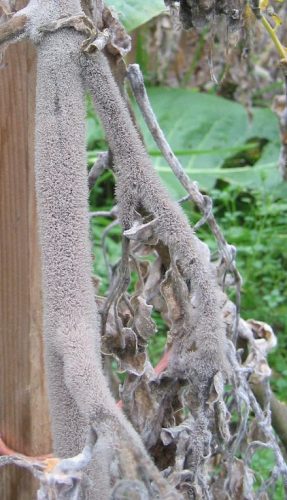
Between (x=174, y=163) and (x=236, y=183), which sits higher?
(x=174, y=163)

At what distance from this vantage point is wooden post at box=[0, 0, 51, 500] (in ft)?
2.23

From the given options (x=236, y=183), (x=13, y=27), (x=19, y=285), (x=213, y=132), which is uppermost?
(x=13, y=27)

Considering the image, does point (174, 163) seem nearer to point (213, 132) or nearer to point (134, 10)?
point (134, 10)

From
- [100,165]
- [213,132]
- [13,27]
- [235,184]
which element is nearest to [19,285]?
[100,165]

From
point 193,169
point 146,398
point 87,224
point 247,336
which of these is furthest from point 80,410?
point 193,169

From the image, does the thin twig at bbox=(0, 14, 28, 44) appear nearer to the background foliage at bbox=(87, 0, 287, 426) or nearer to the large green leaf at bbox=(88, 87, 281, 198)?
the background foliage at bbox=(87, 0, 287, 426)

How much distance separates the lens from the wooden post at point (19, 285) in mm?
A: 679

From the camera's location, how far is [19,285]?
722 mm

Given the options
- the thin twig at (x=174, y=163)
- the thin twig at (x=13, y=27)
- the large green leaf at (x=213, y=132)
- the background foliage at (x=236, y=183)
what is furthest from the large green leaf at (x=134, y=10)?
the large green leaf at (x=213, y=132)

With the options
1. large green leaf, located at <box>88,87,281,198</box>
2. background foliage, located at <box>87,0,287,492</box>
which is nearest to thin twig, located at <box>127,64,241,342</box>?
background foliage, located at <box>87,0,287,492</box>

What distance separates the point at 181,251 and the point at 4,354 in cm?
27

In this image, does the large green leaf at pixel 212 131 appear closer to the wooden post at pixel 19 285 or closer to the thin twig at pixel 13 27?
the wooden post at pixel 19 285

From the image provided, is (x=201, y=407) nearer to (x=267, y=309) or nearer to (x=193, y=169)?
(x=267, y=309)

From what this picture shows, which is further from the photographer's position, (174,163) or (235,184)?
(235,184)
